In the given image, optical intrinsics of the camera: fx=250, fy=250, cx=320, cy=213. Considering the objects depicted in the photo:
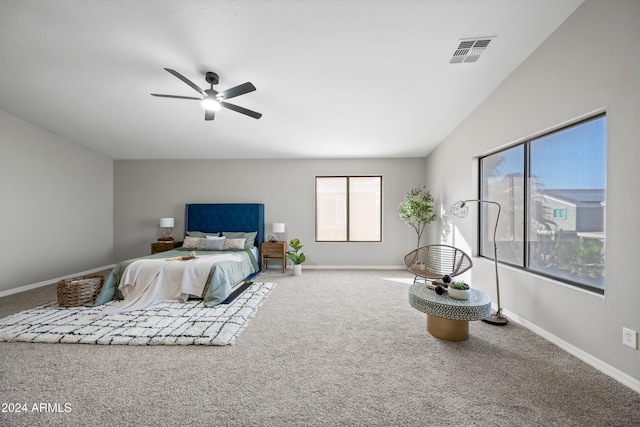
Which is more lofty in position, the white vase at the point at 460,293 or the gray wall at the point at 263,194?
the gray wall at the point at 263,194

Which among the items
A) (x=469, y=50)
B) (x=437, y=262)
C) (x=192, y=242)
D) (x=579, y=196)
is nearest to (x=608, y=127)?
(x=579, y=196)

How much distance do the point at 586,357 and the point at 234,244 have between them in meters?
5.08

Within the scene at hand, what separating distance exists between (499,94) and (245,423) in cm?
422

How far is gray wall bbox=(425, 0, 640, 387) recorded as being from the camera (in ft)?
5.88

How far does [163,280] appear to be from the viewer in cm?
351

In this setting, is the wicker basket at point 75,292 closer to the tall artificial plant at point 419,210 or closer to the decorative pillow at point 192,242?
the decorative pillow at point 192,242

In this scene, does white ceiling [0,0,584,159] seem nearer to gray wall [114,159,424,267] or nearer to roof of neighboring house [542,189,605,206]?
gray wall [114,159,424,267]

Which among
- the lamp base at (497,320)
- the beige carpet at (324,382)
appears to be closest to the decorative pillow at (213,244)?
the beige carpet at (324,382)

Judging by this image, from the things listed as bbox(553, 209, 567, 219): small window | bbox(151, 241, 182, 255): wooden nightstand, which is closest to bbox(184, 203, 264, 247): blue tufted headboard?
bbox(151, 241, 182, 255): wooden nightstand

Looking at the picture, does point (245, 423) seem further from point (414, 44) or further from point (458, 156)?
point (458, 156)

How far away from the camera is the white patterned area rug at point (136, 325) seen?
243 centimetres

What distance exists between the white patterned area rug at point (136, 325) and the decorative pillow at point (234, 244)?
1799mm

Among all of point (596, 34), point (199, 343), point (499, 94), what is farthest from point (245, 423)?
point (499, 94)

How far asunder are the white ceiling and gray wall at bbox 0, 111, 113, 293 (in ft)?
1.46
